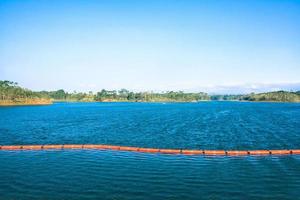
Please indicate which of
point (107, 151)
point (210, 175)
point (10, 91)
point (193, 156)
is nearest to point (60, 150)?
point (107, 151)

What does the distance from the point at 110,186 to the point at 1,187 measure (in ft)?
28.9

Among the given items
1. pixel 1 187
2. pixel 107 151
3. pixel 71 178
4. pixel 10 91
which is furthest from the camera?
pixel 10 91

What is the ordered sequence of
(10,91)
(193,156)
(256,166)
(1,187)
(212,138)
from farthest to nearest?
(10,91)
(212,138)
(193,156)
(256,166)
(1,187)

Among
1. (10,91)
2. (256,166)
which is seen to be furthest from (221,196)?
(10,91)

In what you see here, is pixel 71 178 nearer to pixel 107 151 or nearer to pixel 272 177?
pixel 107 151

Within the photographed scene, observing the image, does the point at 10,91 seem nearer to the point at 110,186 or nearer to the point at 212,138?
the point at 212,138

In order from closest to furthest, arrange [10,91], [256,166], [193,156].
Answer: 1. [256,166]
2. [193,156]
3. [10,91]

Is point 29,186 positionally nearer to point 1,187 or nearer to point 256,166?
point 1,187

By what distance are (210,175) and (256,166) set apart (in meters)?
6.38

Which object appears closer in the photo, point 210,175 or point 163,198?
point 163,198

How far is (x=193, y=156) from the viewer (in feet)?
125

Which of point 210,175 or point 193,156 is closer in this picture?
point 210,175

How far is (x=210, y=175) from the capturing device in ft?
96.4

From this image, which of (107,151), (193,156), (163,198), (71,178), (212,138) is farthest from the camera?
(212,138)
